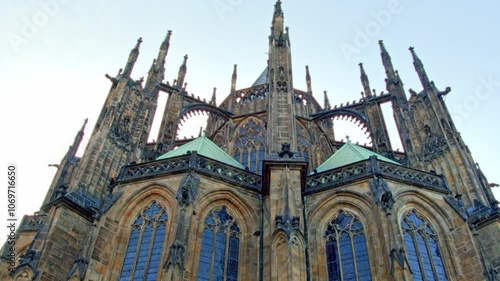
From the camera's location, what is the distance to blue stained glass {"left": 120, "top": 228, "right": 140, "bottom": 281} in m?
14.5

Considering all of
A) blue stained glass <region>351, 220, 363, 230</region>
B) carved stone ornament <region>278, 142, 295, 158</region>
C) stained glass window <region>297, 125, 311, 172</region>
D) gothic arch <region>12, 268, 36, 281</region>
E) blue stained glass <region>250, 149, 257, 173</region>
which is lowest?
gothic arch <region>12, 268, 36, 281</region>

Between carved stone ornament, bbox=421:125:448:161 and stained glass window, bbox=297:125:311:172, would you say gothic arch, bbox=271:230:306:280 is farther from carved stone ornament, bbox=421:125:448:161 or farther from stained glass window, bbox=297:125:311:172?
stained glass window, bbox=297:125:311:172

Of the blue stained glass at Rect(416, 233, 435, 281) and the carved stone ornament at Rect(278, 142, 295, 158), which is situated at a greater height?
the carved stone ornament at Rect(278, 142, 295, 158)

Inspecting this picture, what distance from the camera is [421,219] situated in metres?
16.1

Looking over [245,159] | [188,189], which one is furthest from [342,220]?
[245,159]

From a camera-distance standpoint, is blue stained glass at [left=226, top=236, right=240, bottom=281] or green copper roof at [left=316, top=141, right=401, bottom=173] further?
green copper roof at [left=316, top=141, right=401, bottom=173]

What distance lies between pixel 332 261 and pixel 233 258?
10.1ft

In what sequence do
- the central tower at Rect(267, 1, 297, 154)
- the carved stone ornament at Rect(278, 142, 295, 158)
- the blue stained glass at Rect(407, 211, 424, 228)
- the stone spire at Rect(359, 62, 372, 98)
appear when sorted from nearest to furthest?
the blue stained glass at Rect(407, 211, 424, 228), the carved stone ornament at Rect(278, 142, 295, 158), the central tower at Rect(267, 1, 297, 154), the stone spire at Rect(359, 62, 372, 98)

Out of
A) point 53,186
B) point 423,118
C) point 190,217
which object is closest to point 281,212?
point 190,217

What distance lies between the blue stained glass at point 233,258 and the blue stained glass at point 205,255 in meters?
0.63

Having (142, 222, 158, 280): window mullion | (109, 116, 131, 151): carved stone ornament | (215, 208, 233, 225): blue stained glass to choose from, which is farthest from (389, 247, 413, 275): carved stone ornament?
(109, 116, 131, 151): carved stone ornament

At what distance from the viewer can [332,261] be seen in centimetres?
1493

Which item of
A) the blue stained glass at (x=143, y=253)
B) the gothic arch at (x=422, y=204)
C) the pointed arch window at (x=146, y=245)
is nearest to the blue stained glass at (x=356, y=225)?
the gothic arch at (x=422, y=204)

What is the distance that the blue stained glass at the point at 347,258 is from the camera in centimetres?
1443
